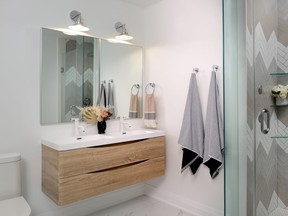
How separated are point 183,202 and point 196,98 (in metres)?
1.25

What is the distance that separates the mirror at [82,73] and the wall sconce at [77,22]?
0.31ft

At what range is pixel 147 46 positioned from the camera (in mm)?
3078

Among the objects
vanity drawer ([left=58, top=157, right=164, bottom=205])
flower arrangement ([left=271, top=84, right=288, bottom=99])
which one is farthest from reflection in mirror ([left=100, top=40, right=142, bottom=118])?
flower arrangement ([left=271, top=84, right=288, bottom=99])

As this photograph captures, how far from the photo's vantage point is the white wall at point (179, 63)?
236 centimetres

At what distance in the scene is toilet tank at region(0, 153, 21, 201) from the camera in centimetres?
188

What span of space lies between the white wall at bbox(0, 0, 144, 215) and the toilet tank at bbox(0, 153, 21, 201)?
169mm

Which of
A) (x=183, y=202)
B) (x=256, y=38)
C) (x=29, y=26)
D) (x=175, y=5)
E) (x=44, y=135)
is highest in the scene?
(x=175, y=5)

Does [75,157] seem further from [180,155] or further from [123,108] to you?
[180,155]

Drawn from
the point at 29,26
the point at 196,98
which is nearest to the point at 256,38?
the point at 196,98

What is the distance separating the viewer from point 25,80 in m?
2.15

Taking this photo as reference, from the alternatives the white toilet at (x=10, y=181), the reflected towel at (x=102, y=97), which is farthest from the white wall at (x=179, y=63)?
the white toilet at (x=10, y=181)

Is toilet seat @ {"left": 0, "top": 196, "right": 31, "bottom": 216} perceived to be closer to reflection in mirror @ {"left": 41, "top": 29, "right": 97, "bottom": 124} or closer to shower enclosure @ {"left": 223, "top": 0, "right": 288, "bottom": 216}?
reflection in mirror @ {"left": 41, "top": 29, "right": 97, "bottom": 124}

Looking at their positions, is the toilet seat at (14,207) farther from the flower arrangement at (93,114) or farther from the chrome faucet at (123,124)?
the chrome faucet at (123,124)

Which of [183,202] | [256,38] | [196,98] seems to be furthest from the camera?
[183,202]
